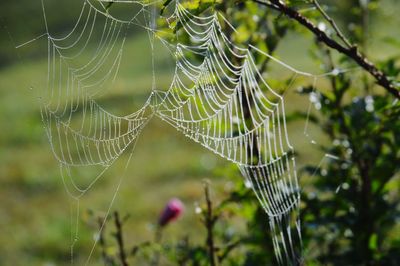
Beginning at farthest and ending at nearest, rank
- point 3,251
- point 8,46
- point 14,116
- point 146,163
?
point 8,46
point 14,116
point 146,163
point 3,251

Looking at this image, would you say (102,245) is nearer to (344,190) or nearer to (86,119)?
(344,190)

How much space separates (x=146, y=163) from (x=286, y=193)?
9352mm

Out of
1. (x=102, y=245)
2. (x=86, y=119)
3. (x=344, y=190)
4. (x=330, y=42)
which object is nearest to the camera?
(x=330, y=42)

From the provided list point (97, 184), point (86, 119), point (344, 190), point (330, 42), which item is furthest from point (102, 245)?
point (86, 119)

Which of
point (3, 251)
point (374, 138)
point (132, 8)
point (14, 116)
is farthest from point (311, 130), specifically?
point (132, 8)

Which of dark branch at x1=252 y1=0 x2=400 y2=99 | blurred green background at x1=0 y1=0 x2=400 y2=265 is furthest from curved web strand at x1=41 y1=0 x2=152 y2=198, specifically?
dark branch at x1=252 y1=0 x2=400 y2=99

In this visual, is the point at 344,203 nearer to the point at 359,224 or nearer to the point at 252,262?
the point at 359,224

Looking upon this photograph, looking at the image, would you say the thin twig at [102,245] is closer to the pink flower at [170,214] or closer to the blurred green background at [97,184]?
the pink flower at [170,214]

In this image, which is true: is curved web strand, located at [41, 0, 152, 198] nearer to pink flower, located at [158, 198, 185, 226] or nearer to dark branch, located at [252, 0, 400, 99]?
pink flower, located at [158, 198, 185, 226]

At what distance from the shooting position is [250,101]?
3697mm

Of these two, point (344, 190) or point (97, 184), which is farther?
point (97, 184)

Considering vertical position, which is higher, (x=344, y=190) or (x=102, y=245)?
(x=344, y=190)

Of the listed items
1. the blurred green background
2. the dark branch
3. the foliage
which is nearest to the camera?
the dark branch

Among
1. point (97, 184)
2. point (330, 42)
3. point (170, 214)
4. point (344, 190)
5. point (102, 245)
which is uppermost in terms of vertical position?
point (330, 42)
